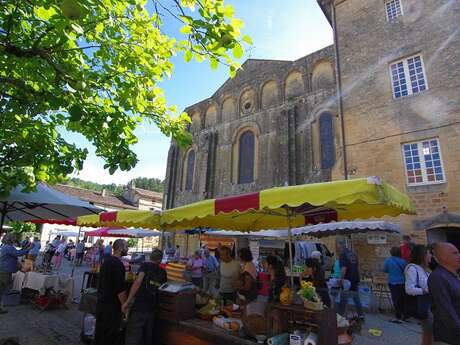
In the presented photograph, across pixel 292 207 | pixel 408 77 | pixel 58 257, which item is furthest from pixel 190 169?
pixel 292 207

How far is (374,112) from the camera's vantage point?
493 inches

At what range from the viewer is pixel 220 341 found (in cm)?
388

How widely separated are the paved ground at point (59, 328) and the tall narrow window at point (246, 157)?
46.5ft

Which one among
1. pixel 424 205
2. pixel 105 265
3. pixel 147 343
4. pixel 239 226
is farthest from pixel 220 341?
pixel 424 205

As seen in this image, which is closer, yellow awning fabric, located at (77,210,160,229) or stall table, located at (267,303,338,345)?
stall table, located at (267,303,338,345)

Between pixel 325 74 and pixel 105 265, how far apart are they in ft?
58.9

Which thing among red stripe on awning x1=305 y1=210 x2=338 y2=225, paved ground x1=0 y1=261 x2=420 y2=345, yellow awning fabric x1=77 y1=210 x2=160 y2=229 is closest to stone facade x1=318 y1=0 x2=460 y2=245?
paved ground x1=0 y1=261 x2=420 y2=345

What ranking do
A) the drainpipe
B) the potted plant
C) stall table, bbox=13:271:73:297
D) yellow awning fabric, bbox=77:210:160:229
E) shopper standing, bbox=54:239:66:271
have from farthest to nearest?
shopper standing, bbox=54:239:66:271 < the drainpipe < stall table, bbox=13:271:73:297 < yellow awning fabric, bbox=77:210:160:229 < the potted plant

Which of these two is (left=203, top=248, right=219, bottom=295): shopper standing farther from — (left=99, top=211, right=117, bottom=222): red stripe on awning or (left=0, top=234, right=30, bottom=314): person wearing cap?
(left=0, top=234, right=30, bottom=314): person wearing cap

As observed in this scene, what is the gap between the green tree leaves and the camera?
3234mm

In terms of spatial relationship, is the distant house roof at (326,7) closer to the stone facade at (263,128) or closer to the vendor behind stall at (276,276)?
the stone facade at (263,128)

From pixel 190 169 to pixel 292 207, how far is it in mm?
21739

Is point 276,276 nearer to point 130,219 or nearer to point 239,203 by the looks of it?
point 239,203

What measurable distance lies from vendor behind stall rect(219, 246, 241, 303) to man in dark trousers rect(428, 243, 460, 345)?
367cm
